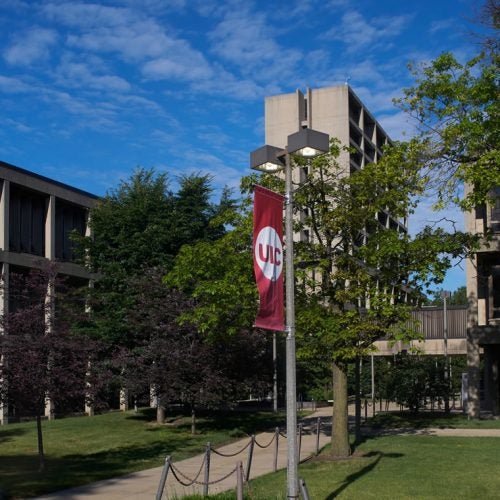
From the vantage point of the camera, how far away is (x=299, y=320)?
755 inches

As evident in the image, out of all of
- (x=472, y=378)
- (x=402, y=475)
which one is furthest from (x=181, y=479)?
(x=472, y=378)

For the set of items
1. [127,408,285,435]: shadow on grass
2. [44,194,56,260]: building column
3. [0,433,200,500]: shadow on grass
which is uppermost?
[44,194,56,260]: building column

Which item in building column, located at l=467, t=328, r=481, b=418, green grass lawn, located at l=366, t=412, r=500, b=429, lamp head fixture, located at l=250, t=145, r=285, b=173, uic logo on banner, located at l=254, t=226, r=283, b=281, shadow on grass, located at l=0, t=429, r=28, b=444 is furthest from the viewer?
building column, located at l=467, t=328, r=481, b=418

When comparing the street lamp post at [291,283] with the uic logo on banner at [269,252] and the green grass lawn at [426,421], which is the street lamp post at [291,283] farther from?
the green grass lawn at [426,421]

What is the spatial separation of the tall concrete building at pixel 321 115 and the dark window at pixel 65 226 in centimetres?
4336

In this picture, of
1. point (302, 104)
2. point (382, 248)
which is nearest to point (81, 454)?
point (382, 248)

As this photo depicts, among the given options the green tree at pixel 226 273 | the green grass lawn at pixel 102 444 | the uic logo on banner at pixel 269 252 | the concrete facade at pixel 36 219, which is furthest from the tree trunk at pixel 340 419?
the concrete facade at pixel 36 219

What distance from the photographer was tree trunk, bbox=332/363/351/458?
65.0 ft

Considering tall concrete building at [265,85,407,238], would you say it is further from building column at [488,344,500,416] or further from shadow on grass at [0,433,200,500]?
shadow on grass at [0,433,200,500]

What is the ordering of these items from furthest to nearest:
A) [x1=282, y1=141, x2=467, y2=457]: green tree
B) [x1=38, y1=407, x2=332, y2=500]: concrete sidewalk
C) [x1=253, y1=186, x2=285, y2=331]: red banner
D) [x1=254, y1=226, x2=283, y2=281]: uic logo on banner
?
[x1=282, y1=141, x2=467, y2=457]: green tree → [x1=38, y1=407, x2=332, y2=500]: concrete sidewalk → [x1=254, y1=226, x2=283, y2=281]: uic logo on banner → [x1=253, y1=186, x2=285, y2=331]: red banner

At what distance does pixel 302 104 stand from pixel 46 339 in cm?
6952

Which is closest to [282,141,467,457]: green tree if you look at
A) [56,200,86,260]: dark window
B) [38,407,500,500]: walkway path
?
[38,407,500,500]: walkway path

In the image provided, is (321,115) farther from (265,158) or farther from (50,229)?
(265,158)

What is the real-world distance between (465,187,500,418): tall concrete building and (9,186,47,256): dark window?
20.2 metres
